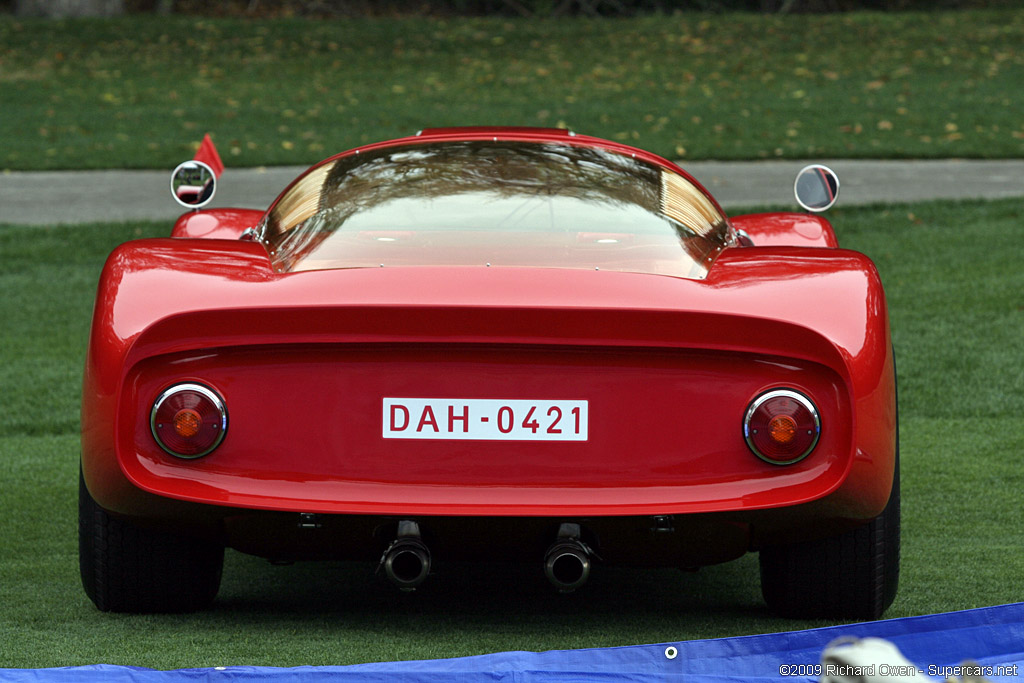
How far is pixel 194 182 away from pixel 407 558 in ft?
7.64

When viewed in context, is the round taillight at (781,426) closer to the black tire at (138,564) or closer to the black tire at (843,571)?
the black tire at (843,571)

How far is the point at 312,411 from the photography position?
10.0ft

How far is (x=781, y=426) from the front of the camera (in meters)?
3.04

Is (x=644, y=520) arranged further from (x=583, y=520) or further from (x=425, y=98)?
(x=425, y=98)

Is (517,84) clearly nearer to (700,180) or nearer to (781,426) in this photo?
(700,180)

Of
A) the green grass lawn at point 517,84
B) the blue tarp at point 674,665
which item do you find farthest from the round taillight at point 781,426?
the green grass lawn at point 517,84

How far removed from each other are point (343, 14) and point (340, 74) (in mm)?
7476

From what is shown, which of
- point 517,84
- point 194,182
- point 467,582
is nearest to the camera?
point 467,582

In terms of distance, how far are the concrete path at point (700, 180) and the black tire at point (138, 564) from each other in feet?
28.2

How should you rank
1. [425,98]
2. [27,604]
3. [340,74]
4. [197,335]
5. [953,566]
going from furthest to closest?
[340,74], [425,98], [953,566], [27,604], [197,335]

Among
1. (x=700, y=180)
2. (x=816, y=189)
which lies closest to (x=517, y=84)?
(x=700, y=180)

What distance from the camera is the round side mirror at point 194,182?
4.95m

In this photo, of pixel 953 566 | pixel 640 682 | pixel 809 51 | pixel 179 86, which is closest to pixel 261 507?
pixel 640 682

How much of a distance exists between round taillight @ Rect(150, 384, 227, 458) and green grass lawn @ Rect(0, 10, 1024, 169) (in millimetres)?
11458
